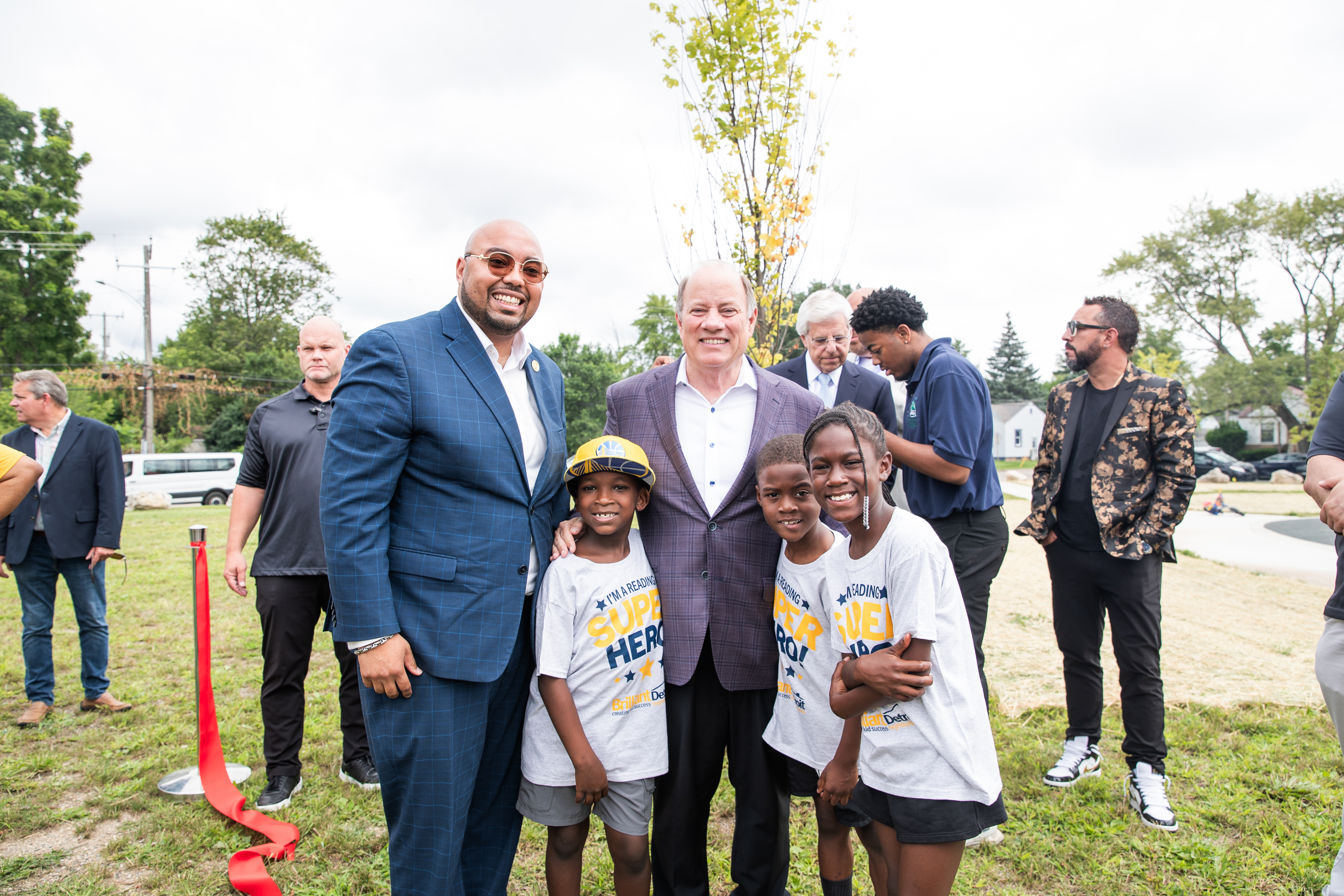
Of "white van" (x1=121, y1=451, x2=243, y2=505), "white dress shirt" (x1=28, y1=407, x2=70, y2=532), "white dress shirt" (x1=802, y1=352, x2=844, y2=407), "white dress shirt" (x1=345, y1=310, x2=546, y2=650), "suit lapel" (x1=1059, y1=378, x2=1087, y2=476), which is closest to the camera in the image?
"white dress shirt" (x1=345, y1=310, x2=546, y2=650)

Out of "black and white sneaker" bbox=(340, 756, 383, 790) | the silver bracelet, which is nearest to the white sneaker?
the silver bracelet

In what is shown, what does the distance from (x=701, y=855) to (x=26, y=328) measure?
3822cm

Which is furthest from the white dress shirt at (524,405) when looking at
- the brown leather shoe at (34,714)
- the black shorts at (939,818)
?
the brown leather shoe at (34,714)

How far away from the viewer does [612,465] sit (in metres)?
2.43

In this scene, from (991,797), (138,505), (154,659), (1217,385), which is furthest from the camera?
(1217,385)

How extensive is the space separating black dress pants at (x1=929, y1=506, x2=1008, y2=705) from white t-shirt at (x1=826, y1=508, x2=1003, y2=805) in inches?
51.0

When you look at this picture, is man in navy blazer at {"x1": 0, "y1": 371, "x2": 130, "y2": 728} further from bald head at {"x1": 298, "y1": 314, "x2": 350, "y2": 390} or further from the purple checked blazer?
the purple checked blazer

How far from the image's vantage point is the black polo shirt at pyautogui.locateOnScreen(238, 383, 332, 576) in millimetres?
3715

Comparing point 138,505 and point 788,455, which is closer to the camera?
point 788,455

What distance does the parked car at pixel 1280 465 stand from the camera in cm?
3347

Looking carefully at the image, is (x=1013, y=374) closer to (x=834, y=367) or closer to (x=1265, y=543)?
(x=1265, y=543)

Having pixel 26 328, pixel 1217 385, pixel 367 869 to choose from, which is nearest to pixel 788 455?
pixel 367 869

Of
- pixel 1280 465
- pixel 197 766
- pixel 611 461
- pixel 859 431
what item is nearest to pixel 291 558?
pixel 197 766

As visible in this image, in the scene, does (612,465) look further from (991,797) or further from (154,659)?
(154,659)
